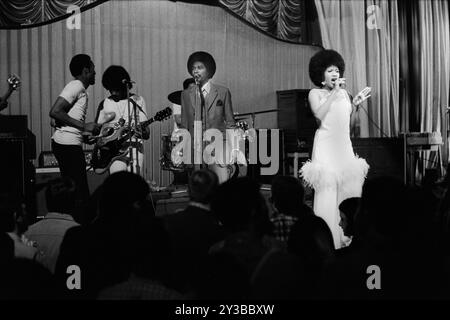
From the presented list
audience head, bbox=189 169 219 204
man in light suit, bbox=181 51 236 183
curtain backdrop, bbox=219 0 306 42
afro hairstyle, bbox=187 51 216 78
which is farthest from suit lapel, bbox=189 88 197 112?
curtain backdrop, bbox=219 0 306 42

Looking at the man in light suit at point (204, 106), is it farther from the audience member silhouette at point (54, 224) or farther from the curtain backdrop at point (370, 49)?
the curtain backdrop at point (370, 49)

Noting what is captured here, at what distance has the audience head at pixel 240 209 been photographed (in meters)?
2.69

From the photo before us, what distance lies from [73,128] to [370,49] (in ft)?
18.1

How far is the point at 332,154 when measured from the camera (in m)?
4.91

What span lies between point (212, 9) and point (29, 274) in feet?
24.5

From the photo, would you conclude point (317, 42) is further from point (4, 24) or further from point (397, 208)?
point (397, 208)

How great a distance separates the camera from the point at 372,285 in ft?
7.93

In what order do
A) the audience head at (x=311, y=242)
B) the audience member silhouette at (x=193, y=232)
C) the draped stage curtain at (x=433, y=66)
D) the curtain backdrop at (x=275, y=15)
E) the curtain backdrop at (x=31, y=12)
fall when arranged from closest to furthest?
the audience head at (x=311, y=242)
the audience member silhouette at (x=193, y=232)
the curtain backdrop at (x=31, y=12)
the curtain backdrop at (x=275, y=15)
the draped stage curtain at (x=433, y=66)

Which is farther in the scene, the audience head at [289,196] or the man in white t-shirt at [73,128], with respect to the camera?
the man in white t-shirt at [73,128]

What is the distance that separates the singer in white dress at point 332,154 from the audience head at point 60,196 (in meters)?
2.07

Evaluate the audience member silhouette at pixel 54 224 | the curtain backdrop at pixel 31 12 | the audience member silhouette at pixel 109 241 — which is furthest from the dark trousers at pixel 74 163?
the curtain backdrop at pixel 31 12

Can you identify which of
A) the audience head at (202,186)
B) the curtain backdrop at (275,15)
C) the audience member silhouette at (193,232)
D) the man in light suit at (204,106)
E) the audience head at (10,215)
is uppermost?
the curtain backdrop at (275,15)
